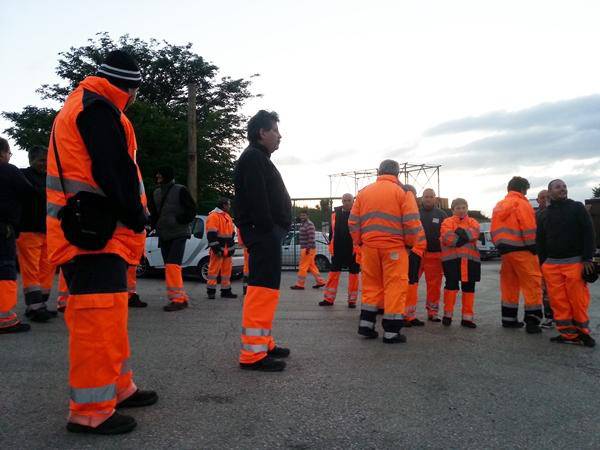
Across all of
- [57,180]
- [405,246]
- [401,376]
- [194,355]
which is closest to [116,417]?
[57,180]

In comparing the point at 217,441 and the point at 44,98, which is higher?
the point at 44,98

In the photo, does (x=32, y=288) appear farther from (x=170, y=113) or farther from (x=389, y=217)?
(x=170, y=113)

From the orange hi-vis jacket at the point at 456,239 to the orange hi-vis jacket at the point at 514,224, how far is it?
0.28 m

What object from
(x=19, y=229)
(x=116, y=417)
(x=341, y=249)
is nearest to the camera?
(x=116, y=417)

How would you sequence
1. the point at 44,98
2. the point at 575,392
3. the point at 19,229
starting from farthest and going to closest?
the point at 44,98
the point at 19,229
the point at 575,392

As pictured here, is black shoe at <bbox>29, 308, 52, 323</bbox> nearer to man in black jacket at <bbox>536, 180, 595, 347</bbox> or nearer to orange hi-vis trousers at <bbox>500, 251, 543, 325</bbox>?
orange hi-vis trousers at <bbox>500, 251, 543, 325</bbox>

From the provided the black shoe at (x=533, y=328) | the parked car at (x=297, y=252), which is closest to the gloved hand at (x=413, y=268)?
the black shoe at (x=533, y=328)

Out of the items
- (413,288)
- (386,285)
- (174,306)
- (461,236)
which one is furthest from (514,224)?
(174,306)

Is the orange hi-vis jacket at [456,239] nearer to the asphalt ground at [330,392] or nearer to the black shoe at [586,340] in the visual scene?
the asphalt ground at [330,392]

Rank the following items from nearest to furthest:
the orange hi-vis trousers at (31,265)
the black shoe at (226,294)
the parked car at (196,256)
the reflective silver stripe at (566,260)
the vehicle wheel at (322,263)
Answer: the reflective silver stripe at (566,260) → the orange hi-vis trousers at (31,265) → the black shoe at (226,294) → the parked car at (196,256) → the vehicle wheel at (322,263)

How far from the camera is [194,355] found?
459 cm

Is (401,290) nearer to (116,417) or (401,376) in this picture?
(401,376)

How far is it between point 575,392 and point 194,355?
315 centimetres

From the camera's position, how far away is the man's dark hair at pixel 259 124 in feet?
14.9
